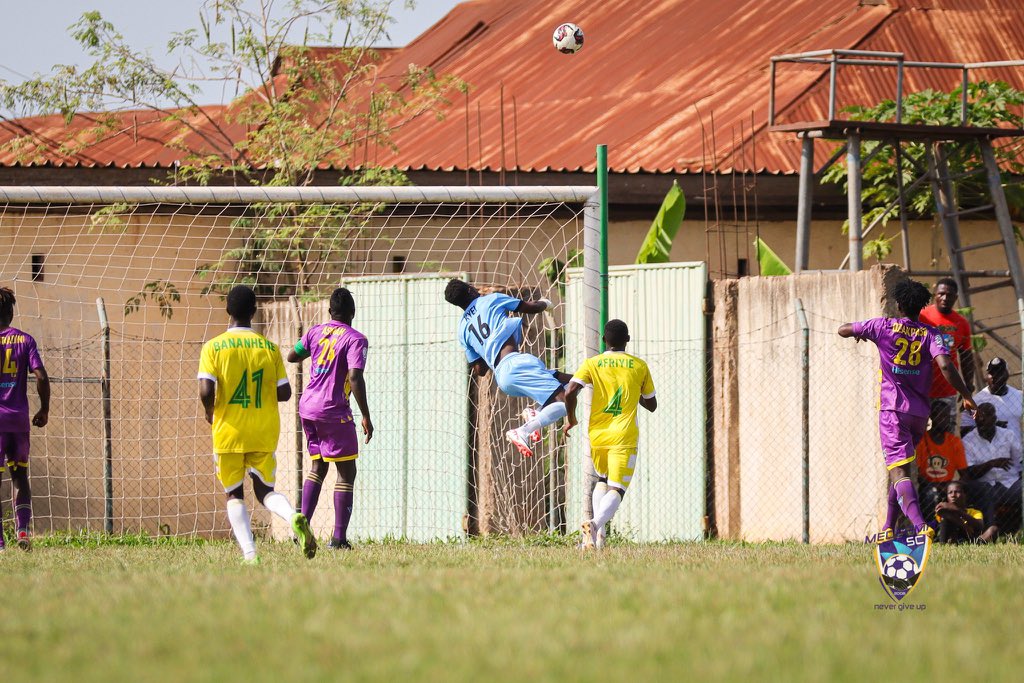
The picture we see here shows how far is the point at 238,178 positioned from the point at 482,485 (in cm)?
681

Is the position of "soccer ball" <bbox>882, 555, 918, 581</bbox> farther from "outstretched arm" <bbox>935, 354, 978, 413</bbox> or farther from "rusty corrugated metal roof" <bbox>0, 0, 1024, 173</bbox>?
"rusty corrugated metal roof" <bbox>0, 0, 1024, 173</bbox>

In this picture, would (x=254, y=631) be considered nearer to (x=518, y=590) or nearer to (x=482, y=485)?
(x=518, y=590)

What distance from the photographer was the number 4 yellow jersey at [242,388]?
8242mm

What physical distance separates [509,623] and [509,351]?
4778mm

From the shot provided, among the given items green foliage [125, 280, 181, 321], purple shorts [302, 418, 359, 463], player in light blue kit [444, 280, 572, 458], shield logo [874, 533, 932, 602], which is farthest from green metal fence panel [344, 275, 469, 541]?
shield logo [874, 533, 932, 602]

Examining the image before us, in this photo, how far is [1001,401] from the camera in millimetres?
11734

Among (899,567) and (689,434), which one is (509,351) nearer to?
(689,434)

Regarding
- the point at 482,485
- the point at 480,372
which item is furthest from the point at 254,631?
the point at 482,485

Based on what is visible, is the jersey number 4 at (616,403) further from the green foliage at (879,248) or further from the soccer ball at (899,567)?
the green foliage at (879,248)

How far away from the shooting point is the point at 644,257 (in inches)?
564

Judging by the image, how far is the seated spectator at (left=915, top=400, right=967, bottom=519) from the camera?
11.1 meters

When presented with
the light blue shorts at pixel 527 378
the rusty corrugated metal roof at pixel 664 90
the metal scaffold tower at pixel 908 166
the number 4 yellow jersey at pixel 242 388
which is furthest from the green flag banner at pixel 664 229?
the number 4 yellow jersey at pixel 242 388

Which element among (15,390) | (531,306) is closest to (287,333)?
(15,390)

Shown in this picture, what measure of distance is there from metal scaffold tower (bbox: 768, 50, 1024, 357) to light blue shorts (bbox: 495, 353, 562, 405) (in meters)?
4.55
